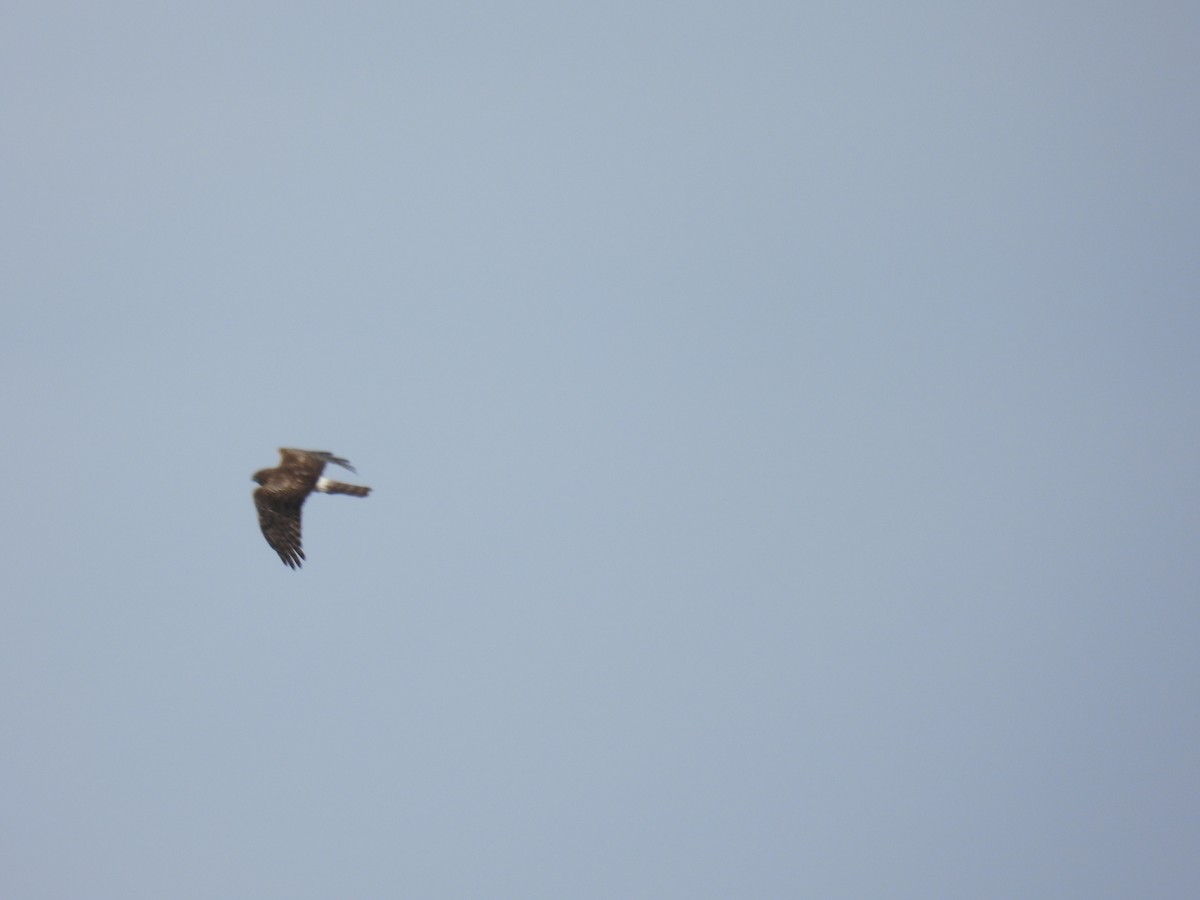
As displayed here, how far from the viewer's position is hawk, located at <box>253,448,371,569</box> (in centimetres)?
4128

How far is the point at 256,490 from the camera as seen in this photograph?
4169cm

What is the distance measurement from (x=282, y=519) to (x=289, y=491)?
65cm

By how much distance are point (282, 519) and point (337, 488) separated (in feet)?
4.06

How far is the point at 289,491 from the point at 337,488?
88 cm

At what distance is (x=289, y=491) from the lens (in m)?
41.4

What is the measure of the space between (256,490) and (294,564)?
153cm

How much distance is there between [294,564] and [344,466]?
253 cm

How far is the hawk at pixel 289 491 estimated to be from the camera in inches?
1625

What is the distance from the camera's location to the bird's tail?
136ft

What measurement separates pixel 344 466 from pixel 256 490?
2332 mm

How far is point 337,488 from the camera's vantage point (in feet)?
136

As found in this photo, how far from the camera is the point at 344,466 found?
132 ft

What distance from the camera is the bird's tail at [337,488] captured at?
41312mm

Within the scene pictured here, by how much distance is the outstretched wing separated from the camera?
136 ft
